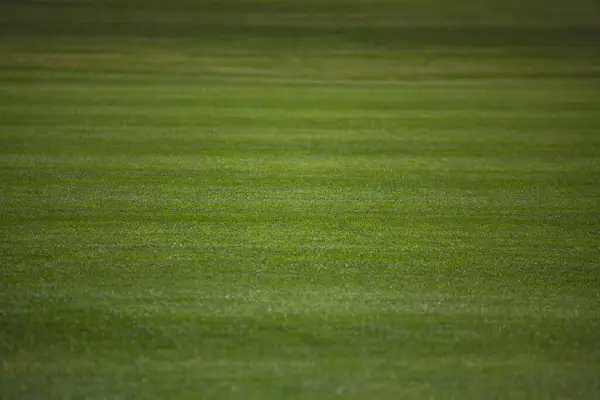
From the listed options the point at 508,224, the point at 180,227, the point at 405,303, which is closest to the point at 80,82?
the point at 180,227

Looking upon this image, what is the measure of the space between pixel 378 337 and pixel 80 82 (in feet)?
6.74

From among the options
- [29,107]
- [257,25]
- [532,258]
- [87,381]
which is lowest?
[87,381]

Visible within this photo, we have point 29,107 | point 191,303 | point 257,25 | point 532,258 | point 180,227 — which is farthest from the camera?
point 257,25

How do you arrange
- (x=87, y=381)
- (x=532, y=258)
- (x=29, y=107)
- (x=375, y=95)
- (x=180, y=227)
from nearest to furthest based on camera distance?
(x=87, y=381) → (x=532, y=258) → (x=180, y=227) → (x=29, y=107) → (x=375, y=95)

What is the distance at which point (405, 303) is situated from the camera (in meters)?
1.52

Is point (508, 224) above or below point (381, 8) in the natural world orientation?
below

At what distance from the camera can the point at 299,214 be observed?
6.48 feet

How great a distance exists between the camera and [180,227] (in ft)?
6.15

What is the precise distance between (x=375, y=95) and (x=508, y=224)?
120cm

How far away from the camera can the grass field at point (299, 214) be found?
4.34 feet

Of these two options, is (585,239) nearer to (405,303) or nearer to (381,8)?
(405,303)

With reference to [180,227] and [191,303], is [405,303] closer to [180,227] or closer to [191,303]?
[191,303]

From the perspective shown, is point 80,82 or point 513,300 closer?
point 513,300

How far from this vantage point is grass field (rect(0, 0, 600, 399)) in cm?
132
